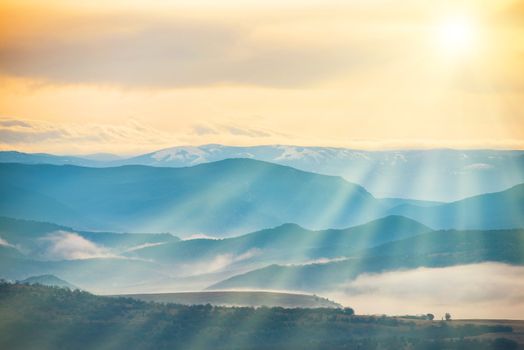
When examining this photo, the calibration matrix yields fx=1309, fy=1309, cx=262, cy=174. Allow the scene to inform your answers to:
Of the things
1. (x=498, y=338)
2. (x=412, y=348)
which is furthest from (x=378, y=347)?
(x=498, y=338)

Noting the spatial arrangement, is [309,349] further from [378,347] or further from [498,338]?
[498,338]

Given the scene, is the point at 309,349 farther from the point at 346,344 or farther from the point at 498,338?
the point at 498,338

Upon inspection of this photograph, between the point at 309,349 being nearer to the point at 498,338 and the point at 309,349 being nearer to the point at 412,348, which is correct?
the point at 412,348

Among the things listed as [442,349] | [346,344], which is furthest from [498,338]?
[346,344]

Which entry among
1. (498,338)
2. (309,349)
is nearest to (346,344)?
(309,349)

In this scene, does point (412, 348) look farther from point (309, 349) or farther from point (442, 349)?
point (309, 349)
